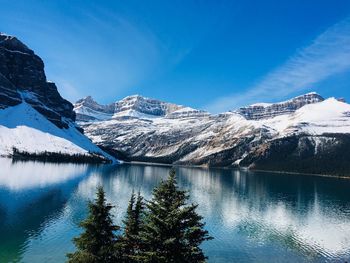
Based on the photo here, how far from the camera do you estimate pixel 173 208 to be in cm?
3238

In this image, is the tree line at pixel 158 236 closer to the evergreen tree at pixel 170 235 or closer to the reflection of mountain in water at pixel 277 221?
the evergreen tree at pixel 170 235

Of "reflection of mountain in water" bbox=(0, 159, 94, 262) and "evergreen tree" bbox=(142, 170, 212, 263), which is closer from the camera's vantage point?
"evergreen tree" bbox=(142, 170, 212, 263)

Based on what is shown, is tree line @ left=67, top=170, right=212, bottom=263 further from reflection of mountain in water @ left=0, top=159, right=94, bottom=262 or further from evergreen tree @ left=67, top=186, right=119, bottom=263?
reflection of mountain in water @ left=0, top=159, right=94, bottom=262

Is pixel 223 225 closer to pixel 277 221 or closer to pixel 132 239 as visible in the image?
pixel 277 221

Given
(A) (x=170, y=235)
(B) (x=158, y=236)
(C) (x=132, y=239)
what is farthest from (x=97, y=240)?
→ (A) (x=170, y=235)

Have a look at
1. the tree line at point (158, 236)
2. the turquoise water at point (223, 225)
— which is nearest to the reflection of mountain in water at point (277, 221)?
the turquoise water at point (223, 225)

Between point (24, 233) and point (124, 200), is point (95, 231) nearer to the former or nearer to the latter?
point (24, 233)

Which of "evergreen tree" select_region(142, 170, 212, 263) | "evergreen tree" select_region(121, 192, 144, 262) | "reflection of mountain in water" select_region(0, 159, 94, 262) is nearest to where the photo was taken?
"evergreen tree" select_region(142, 170, 212, 263)

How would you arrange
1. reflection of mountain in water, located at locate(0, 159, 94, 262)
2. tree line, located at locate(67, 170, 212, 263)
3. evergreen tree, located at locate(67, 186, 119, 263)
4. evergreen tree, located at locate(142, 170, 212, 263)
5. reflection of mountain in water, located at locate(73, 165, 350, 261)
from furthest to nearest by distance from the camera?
reflection of mountain in water, located at locate(73, 165, 350, 261) < reflection of mountain in water, located at locate(0, 159, 94, 262) < evergreen tree, located at locate(67, 186, 119, 263) < tree line, located at locate(67, 170, 212, 263) < evergreen tree, located at locate(142, 170, 212, 263)

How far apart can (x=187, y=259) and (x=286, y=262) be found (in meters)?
42.6

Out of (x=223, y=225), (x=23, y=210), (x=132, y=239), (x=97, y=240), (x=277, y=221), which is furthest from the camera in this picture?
(x=277, y=221)

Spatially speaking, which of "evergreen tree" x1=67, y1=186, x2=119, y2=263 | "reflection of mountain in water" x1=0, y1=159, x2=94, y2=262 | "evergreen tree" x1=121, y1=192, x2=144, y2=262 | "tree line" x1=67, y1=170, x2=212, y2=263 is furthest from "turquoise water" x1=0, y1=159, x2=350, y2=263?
"tree line" x1=67, y1=170, x2=212, y2=263

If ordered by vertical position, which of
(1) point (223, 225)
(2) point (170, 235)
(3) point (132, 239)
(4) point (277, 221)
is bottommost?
(4) point (277, 221)

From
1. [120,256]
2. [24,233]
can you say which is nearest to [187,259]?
[120,256]
